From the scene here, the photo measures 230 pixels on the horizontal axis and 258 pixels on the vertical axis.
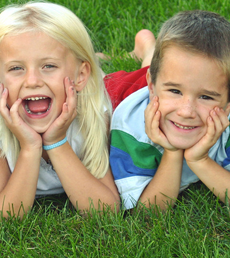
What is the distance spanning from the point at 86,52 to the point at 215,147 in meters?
1.09

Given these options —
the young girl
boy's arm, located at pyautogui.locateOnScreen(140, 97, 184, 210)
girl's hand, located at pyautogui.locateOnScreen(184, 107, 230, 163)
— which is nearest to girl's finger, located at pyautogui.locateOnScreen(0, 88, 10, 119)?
the young girl

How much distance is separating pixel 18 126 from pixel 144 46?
209 centimetres

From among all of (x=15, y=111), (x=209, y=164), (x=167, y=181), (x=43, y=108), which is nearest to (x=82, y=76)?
(x=43, y=108)

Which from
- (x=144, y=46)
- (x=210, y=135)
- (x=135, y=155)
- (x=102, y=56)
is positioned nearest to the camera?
(x=210, y=135)

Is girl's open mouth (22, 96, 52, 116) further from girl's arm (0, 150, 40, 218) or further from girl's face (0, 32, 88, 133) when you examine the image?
girl's arm (0, 150, 40, 218)

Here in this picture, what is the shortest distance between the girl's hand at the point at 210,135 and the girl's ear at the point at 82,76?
832mm

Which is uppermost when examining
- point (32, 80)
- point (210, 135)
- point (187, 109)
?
point (32, 80)

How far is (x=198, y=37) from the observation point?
257 centimetres

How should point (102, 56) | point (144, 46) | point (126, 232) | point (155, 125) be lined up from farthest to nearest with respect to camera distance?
point (102, 56)
point (144, 46)
point (155, 125)
point (126, 232)

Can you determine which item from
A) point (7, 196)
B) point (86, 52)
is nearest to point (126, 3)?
point (86, 52)

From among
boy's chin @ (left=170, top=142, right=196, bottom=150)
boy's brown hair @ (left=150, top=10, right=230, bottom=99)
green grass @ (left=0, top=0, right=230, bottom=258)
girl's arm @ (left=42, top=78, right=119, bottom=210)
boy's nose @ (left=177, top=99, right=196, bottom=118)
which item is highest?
boy's brown hair @ (left=150, top=10, right=230, bottom=99)

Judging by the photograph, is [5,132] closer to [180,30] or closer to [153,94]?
[153,94]

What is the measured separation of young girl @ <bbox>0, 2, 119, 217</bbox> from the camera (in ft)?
8.82

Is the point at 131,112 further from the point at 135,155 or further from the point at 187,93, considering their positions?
the point at 187,93
